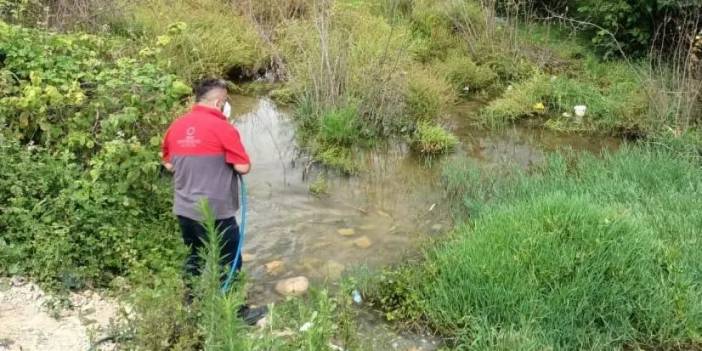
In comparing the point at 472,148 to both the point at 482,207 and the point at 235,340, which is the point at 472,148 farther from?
the point at 235,340

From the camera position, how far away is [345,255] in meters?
5.70

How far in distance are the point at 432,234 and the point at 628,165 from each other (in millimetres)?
2098

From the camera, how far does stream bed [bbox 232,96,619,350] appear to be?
5.50 metres

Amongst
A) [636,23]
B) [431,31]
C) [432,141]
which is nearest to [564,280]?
[432,141]

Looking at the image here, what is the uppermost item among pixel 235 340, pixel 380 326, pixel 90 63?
pixel 90 63

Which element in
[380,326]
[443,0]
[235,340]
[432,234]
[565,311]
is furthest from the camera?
[443,0]

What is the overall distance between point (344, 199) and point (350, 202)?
86 mm

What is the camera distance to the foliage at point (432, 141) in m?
7.89

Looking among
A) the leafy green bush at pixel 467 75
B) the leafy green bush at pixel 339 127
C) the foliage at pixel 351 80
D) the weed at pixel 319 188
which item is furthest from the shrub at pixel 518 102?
the weed at pixel 319 188

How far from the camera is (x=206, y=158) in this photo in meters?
4.06

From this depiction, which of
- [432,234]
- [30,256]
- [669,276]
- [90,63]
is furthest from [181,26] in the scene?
[669,276]

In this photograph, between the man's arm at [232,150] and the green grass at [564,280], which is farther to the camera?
the green grass at [564,280]

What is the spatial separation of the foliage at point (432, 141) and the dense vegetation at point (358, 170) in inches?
0.9

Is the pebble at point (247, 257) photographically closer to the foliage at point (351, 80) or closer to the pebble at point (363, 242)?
the pebble at point (363, 242)
